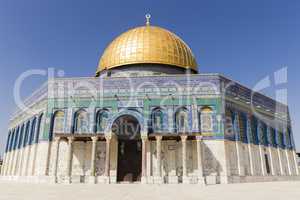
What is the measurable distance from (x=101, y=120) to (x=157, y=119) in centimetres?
421

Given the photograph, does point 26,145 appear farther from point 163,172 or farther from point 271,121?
point 271,121

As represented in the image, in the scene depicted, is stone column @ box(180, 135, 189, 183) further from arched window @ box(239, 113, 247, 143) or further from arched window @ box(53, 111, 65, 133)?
arched window @ box(53, 111, 65, 133)

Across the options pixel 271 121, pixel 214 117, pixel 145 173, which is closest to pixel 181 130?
pixel 214 117

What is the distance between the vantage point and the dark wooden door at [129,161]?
1944 centimetres

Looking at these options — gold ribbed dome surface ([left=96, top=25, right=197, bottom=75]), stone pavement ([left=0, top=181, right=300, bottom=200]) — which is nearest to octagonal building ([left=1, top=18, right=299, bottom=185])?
gold ribbed dome surface ([left=96, top=25, right=197, bottom=75])

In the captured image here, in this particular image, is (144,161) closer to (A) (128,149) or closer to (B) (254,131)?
(A) (128,149)

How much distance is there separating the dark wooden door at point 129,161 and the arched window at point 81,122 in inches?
109

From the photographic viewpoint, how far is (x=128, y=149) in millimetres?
20094

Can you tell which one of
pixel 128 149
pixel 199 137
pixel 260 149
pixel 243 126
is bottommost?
pixel 128 149

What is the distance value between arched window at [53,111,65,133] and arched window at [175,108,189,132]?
8776mm

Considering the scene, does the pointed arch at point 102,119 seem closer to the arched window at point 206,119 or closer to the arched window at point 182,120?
the arched window at point 182,120

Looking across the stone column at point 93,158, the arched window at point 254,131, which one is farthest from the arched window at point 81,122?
the arched window at point 254,131

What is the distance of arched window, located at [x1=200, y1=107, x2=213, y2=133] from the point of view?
63.0 ft

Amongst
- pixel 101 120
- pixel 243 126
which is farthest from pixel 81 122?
pixel 243 126
